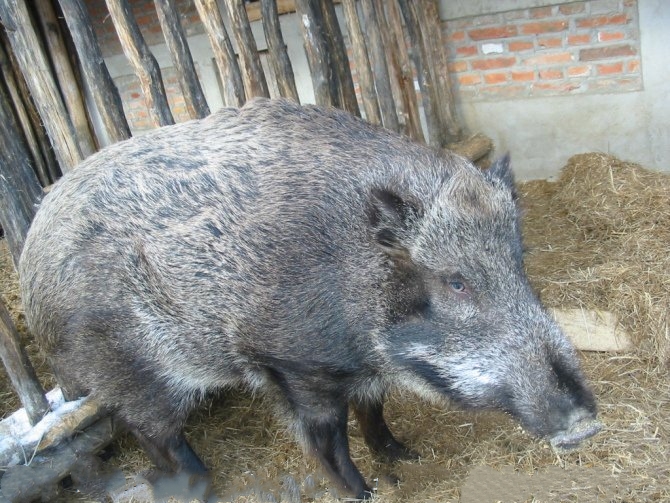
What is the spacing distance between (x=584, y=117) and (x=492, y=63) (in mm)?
847

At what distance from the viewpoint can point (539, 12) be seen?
5.11 meters

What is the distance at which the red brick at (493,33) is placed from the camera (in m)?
5.29

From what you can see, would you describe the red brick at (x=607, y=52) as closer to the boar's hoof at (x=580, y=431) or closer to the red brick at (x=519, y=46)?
the red brick at (x=519, y=46)

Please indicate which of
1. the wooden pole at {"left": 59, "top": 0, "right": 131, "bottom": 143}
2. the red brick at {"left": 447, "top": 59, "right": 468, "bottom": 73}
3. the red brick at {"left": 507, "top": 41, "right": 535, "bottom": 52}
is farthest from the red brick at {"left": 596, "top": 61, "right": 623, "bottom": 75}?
the wooden pole at {"left": 59, "top": 0, "right": 131, "bottom": 143}

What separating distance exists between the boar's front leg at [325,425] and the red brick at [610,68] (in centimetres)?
351

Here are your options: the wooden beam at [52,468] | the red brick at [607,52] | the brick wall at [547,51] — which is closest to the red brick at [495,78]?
the brick wall at [547,51]

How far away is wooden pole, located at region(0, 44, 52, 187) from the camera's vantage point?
21.2ft

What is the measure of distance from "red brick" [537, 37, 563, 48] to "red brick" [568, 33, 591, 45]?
0.24 feet

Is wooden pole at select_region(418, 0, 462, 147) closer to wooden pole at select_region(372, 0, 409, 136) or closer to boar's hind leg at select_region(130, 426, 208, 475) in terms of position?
wooden pole at select_region(372, 0, 409, 136)

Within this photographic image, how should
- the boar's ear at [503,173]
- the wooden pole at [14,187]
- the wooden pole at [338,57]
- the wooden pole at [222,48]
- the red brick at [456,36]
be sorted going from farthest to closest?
the red brick at [456,36]
the wooden pole at [338,57]
the wooden pole at [222,48]
the wooden pole at [14,187]
the boar's ear at [503,173]

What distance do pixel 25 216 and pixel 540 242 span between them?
3212 mm

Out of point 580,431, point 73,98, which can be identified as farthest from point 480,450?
point 73,98

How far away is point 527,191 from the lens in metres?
5.44

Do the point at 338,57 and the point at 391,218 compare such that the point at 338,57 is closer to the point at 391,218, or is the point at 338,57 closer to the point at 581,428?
the point at 391,218
